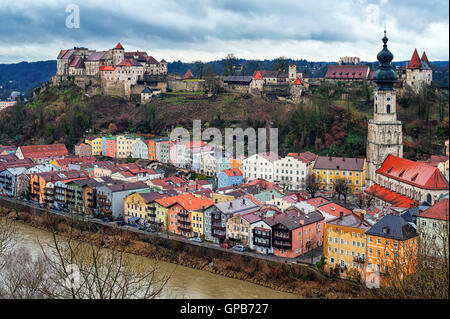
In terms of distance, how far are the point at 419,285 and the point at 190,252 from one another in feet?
32.1

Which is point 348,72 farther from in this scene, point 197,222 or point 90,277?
point 90,277

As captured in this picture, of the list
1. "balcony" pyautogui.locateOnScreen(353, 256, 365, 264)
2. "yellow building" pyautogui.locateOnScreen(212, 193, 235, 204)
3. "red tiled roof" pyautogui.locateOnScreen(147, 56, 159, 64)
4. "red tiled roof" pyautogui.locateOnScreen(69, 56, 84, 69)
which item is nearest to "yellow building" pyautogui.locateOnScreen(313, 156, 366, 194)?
"yellow building" pyautogui.locateOnScreen(212, 193, 235, 204)

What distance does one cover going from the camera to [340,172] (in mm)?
21250

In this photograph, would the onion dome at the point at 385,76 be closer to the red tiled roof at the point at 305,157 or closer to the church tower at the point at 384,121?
the church tower at the point at 384,121

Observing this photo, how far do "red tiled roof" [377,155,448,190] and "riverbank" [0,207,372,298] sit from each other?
4.55m

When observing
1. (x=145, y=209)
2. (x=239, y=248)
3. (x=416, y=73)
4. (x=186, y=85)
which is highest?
(x=416, y=73)

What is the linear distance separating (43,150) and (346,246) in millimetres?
21439

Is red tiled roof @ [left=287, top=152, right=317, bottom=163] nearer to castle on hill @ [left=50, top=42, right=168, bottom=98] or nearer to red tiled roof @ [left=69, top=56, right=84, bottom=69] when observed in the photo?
castle on hill @ [left=50, top=42, right=168, bottom=98]

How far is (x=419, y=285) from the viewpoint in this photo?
5.74 m

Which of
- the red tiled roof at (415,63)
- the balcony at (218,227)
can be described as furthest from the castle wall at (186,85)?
the balcony at (218,227)

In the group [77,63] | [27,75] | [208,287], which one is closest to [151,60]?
[77,63]

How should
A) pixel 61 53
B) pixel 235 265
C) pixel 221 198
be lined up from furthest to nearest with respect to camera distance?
pixel 61 53 → pixel 221 198 → pixel 235 265
